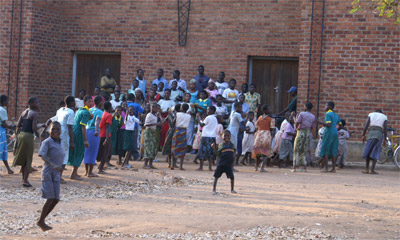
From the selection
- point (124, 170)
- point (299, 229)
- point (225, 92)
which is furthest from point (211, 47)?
point (299, 229)

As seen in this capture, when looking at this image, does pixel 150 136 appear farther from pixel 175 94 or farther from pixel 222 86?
pixel 222 86

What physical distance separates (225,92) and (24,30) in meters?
6.34

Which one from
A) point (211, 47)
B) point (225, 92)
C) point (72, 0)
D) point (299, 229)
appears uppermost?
point (72, 0)

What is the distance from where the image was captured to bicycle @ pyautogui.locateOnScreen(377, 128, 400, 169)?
1581cm

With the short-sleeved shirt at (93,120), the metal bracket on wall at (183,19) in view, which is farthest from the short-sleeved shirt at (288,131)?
the short-sleeved shirt at (93,120)

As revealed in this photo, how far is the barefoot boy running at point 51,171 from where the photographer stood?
724cm

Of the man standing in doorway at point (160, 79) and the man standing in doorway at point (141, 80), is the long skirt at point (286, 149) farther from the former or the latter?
the man standing in doorway at point (141, 80)

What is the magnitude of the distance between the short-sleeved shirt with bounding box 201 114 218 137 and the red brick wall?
3.61 m

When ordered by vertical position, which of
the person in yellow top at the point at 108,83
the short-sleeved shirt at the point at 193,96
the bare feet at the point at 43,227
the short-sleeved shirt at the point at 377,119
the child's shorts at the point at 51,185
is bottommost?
the bare feet at the point at 43,227

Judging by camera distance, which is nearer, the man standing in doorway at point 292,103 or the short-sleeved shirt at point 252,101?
the short-sleeved shirt at point 252,101

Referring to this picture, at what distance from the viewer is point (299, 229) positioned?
305 inches

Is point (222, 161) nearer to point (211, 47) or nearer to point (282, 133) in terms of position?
point (282, 133)

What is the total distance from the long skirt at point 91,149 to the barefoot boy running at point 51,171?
4156 mm

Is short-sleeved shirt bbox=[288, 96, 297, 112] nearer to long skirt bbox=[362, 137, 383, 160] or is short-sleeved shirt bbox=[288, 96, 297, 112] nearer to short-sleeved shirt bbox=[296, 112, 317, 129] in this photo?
short-sleeved shirt bbox=[296, 112, 317, 129]
